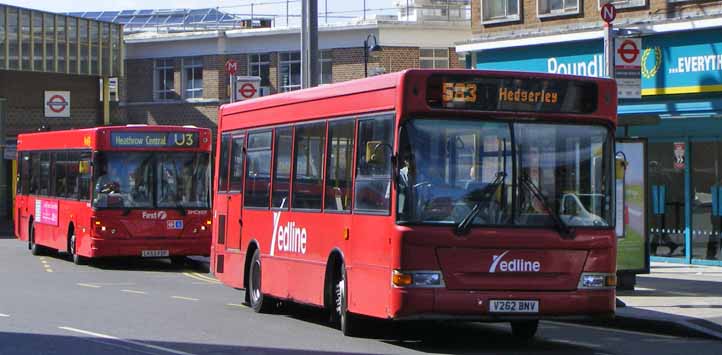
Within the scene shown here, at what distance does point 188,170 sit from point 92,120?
3032 cm

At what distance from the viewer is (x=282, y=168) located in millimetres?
16406

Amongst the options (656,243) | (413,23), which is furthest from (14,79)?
(656,243)

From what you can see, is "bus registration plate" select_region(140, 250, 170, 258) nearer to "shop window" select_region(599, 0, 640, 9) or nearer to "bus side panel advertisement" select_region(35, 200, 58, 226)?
"bus side panel advertisement" select_region(35, 200, 58, 226)

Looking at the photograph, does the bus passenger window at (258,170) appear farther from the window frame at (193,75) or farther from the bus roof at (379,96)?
the window frame at (193,75)

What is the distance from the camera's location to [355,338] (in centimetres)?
1448

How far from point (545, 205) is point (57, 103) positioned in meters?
43.8

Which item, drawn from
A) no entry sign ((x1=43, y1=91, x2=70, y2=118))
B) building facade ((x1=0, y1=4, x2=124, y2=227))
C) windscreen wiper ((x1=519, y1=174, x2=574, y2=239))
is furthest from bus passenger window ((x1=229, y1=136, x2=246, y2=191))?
no entry sign ((x1=43, y1=91, x2=70, y2=118))

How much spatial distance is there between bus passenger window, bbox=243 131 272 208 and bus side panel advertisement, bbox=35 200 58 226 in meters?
12.8

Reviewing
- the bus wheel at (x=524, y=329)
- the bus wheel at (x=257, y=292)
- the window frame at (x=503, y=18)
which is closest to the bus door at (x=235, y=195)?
the bus wheel at (x=257, y=292)

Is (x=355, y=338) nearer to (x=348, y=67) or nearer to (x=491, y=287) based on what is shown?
(x=491, y=287)

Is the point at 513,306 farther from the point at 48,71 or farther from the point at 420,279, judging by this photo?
the point at 48,71

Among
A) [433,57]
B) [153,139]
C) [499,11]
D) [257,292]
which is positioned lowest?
[257,292]

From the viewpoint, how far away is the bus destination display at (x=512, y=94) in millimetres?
12992

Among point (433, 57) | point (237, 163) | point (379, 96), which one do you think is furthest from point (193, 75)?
point (379, 96)
